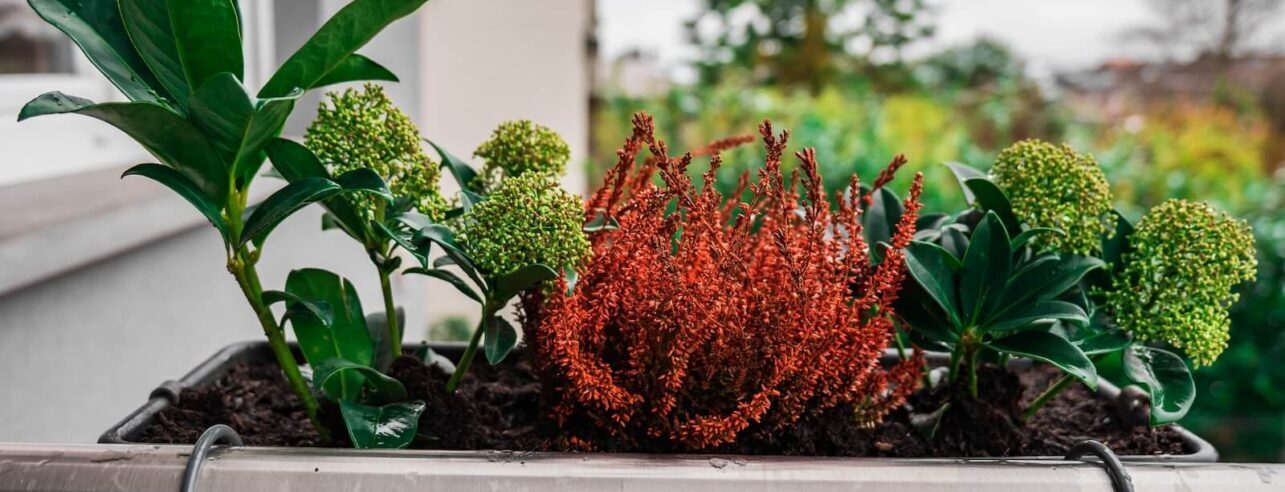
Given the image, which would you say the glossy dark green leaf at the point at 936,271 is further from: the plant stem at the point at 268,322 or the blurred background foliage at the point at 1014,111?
the blurred background foliage at the point at 1014,111

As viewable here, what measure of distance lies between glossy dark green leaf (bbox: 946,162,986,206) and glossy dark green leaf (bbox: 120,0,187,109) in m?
0.66

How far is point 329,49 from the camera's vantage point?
759 mm

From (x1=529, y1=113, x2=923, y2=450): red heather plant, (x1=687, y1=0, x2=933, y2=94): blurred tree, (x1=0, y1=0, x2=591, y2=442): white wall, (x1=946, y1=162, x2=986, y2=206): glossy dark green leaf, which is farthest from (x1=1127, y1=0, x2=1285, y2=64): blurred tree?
(x1=529, y1=113, x2=923, y2=450): red heather plant

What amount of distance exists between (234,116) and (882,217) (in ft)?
1.91

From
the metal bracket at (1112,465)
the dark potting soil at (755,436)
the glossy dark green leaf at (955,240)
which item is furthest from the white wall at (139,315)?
the metal bracket at (1112,465)

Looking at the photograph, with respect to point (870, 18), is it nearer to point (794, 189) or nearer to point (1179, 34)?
point (1179, 34)

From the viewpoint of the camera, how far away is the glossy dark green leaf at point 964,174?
3.07ft

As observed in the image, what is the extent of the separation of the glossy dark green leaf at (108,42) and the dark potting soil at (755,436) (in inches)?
12.0

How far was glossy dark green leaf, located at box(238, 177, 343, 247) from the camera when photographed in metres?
0.73

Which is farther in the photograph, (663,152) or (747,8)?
(747,8)

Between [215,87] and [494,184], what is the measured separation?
33 cm

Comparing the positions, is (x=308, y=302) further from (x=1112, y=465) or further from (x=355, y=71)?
(x=1112, y=465)

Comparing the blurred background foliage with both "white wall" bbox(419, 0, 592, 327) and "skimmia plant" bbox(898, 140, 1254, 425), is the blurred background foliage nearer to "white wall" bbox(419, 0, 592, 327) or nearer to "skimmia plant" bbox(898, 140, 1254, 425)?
"white wall" bbox(419, 0, 592, 327)

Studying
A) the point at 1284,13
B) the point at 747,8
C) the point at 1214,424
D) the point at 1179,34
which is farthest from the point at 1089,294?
the point at 1284,13
